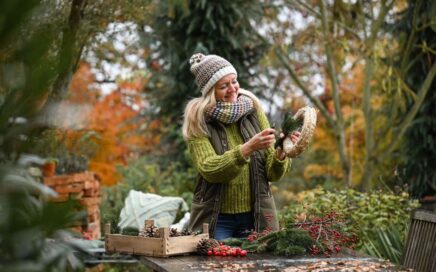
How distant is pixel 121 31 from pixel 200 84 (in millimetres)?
3190

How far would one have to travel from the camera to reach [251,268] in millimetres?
3141

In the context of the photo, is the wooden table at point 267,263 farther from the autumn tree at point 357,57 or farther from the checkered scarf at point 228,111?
the autumn tree at point 357,57

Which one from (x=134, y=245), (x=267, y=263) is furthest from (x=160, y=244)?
(x=267, y=263)

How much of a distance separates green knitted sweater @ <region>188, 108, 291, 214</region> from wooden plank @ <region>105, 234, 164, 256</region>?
1.78ft

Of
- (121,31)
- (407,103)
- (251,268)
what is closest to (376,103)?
(407,103)

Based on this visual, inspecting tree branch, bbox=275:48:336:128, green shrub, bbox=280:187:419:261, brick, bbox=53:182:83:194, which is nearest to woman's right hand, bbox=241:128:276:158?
green shrub, bbox=280:187:419:261

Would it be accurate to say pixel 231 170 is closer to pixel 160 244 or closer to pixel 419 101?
pixel 160 244

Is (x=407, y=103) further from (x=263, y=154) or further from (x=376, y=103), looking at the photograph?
(x=263, y=154)

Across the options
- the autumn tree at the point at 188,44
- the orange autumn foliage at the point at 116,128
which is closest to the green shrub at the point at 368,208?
the autumn tree at the point at 188,44

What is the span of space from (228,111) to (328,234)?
2.95 feet

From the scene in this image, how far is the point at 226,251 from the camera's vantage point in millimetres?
3557

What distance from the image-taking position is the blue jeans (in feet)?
13.8

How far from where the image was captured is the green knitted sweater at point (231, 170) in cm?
396

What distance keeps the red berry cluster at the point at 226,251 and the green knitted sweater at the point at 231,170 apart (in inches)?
18.8
